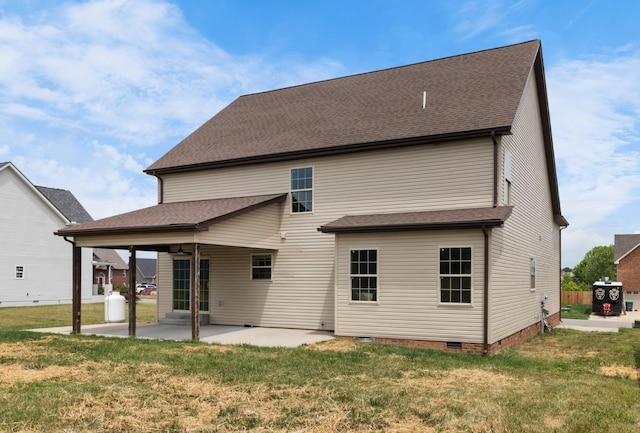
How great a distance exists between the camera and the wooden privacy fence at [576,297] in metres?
40.4

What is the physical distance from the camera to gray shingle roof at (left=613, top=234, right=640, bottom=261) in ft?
153

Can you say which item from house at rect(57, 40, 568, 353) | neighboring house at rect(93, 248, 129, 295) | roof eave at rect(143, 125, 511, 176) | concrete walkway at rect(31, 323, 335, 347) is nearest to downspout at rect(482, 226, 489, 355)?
house at rect(57, 40, 568, 353)

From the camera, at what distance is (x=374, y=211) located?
15828mm

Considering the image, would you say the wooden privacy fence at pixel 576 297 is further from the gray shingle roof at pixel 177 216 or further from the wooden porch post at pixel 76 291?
the wooden porch post at pixel 76 291

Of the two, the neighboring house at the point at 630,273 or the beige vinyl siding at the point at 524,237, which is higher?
the beige vinyl siding at the point at 524,237

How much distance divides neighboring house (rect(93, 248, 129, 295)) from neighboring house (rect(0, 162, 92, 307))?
513 centimetres

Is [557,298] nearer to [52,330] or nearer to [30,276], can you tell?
[52,330]

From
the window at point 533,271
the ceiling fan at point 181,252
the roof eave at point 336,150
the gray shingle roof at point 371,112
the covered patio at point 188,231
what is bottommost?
the window at point 533,271

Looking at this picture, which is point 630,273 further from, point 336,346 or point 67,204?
point 67,204

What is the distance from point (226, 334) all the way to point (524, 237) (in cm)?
961

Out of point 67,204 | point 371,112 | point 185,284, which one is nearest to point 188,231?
point 185,284

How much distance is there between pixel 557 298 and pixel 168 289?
1668cm

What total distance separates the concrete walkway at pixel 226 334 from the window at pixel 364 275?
4.93 feet

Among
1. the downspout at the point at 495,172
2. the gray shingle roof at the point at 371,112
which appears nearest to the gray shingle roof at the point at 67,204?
the gray shingle roof at the point at 371,112
